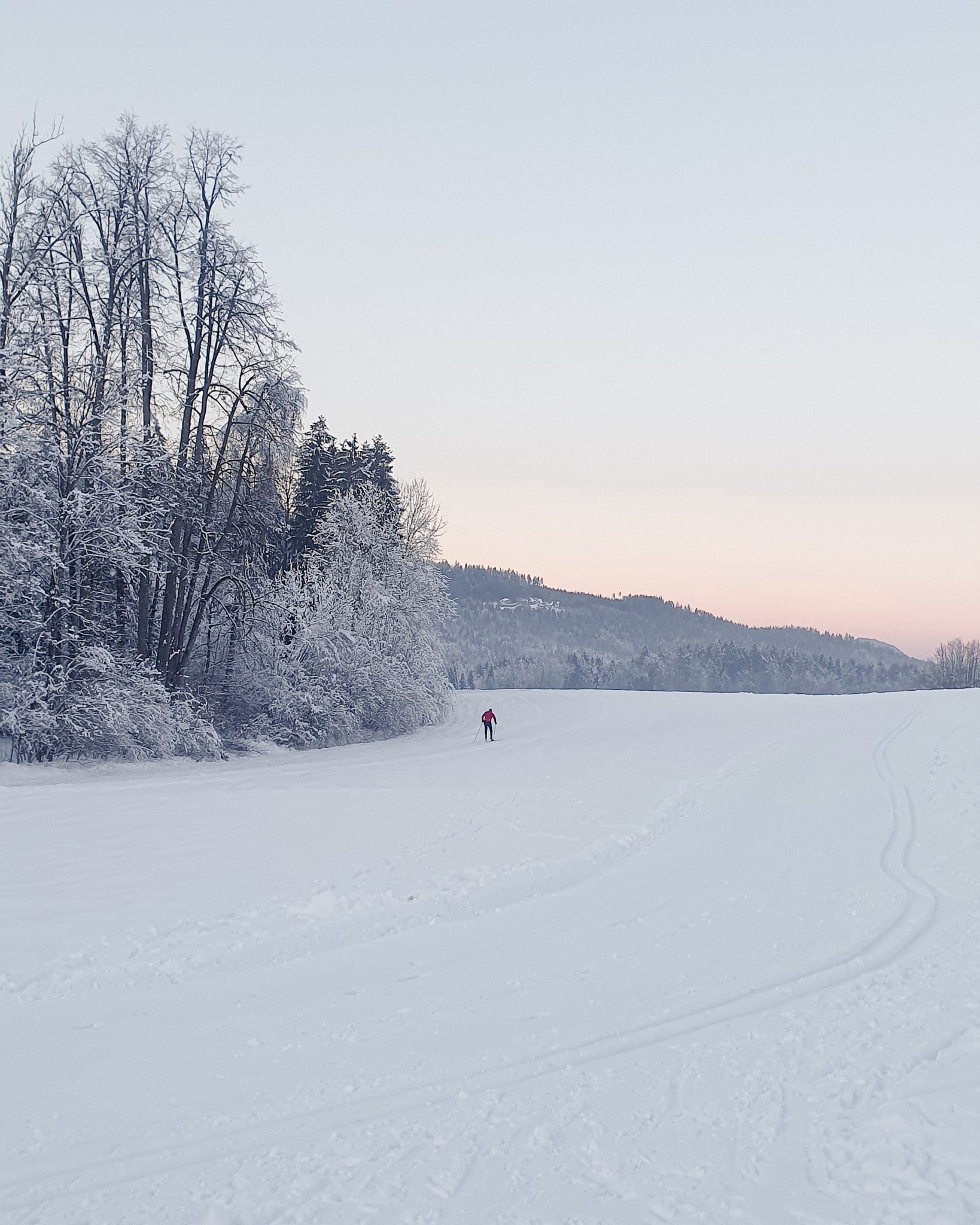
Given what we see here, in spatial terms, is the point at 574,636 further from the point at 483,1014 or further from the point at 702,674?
the point at 483,1014

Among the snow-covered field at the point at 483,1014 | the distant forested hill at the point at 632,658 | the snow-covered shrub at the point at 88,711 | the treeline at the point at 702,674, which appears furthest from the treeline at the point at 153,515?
the treeline at the point at 702,674

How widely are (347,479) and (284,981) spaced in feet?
103

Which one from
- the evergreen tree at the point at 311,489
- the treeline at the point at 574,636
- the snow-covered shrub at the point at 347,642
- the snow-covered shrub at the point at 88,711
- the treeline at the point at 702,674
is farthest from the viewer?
the treeline at the point at 574,636

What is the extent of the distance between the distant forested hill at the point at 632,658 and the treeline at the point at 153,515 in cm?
8022

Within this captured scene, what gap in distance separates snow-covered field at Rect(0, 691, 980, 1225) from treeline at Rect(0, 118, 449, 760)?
549 cm

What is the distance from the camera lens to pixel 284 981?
7465 mm

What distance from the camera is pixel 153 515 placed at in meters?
22.0

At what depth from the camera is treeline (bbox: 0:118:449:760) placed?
19328mm

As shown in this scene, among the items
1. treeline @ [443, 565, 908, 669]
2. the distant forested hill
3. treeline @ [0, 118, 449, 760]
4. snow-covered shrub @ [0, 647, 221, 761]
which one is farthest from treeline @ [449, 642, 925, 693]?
snow-covered shrub @ [0, 647, 221, 761]

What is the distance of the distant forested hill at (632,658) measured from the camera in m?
134

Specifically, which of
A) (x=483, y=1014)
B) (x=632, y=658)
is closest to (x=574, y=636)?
(x=632, y=658)

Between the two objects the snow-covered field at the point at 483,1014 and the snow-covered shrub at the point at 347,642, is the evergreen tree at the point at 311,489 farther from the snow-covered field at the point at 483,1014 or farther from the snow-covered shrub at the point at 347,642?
the snow-covered field at the point at 483,1014

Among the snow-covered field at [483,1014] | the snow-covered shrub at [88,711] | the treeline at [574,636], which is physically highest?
the treeline at [574,636]

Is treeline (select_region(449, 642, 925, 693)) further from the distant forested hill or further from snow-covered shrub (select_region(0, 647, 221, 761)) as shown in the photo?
snow-covered shrub (select_region(0, 647, 221, 761))
